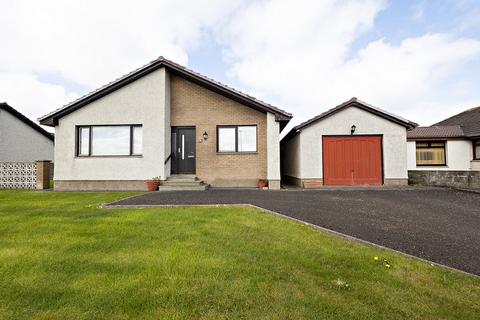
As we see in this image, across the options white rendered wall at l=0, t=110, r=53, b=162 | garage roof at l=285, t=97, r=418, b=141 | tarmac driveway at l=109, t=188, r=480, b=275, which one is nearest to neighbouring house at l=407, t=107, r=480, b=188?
garage roof at l=285, t=97, r=418, b=141

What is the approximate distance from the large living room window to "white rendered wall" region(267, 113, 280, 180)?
6388mm

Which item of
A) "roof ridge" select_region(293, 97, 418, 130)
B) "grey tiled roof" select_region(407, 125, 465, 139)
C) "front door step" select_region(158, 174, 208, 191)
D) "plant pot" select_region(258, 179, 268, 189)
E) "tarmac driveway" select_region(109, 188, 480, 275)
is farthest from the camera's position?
"grey tiled roof" select_region(407, 125, 465, 139)

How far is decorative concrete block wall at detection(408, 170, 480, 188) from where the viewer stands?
12328mm

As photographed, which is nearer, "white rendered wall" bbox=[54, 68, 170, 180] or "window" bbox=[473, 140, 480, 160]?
"white rendered wall" bbox=[54, 68, 170, 180]

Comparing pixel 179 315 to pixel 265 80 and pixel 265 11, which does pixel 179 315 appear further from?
pixel 265 80

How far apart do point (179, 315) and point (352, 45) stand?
19.8 metres

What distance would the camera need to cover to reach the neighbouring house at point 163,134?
11953 mm

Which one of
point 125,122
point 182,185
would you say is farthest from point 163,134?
point 182,185

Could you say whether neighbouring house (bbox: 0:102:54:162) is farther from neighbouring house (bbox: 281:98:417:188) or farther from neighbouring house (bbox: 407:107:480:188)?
neighbouring house (bbox: 407:107:480:188)

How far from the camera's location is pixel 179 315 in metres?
2.19

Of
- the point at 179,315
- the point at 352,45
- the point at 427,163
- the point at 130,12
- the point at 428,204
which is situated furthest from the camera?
the point at 352,45

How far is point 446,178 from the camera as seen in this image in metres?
13.3

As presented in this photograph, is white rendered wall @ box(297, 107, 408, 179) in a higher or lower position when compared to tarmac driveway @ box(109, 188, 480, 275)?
higher

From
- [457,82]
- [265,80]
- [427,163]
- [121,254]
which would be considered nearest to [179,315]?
[121,254]
